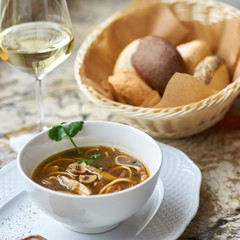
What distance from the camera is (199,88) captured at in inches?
43.1

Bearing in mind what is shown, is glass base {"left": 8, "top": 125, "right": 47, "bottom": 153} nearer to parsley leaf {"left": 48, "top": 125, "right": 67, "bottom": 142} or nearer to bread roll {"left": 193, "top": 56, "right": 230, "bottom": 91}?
Answer: parsley leaf {"left": 48, "top": 125, "right": 67, "bottom": 142}

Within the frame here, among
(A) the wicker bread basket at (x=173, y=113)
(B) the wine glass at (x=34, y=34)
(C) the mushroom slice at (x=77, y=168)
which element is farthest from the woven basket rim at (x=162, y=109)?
(C) the mushroom slice at (x=77, y=168)

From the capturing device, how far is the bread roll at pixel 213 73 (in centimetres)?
118

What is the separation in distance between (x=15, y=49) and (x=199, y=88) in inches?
18.3

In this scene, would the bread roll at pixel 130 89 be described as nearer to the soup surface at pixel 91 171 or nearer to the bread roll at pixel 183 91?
the bread roll at pixel 183 91

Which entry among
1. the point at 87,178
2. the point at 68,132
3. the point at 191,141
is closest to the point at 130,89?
the point at 191,141

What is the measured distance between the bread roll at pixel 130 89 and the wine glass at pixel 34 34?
166 mm

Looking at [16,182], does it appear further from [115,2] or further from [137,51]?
[115,2]

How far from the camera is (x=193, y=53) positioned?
4.18 ft

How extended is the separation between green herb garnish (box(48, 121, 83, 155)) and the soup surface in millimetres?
33

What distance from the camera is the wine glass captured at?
3.51ft

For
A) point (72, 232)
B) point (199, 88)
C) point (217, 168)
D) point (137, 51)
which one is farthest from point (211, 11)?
point (72, 232)

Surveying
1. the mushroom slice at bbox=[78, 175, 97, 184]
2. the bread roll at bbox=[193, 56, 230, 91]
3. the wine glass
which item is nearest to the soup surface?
the mushroom slice at bbox=[78, 175, 97, 184]

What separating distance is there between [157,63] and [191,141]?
9.3 inches
